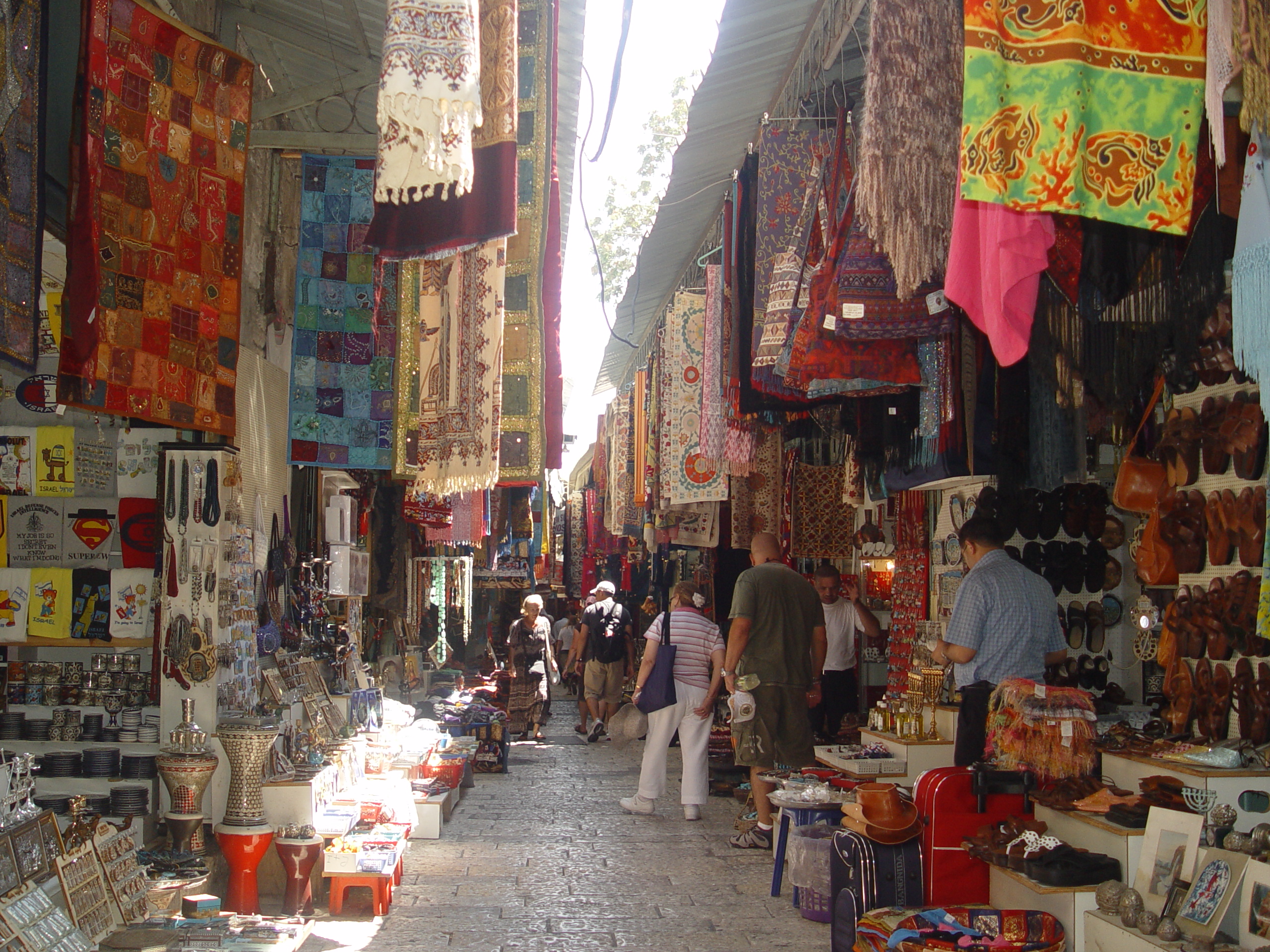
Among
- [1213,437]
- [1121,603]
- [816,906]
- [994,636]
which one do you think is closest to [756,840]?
[816,906]

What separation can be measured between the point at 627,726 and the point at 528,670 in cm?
367

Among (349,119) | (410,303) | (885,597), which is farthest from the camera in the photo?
(885,597)

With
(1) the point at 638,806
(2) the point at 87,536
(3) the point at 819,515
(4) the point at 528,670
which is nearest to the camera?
(2) the point at 87,536

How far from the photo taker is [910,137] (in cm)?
323

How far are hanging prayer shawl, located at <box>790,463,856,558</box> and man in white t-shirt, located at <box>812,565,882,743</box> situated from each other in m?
0.30

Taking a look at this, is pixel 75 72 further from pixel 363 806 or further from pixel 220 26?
pixel 363 806

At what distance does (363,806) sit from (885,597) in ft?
15.7

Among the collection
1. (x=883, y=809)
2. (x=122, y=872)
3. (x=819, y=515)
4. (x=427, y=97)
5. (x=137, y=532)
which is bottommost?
(x=122, y=872)

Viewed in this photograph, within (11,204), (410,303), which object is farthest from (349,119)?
(11,204)

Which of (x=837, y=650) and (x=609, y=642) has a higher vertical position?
(x=837, y=650)

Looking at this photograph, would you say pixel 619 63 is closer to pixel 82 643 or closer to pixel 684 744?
pixel 82 643

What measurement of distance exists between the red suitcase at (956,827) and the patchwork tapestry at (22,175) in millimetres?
Answer: 3622

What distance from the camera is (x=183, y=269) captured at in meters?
4.52

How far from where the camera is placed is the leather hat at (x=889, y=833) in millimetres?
4520
